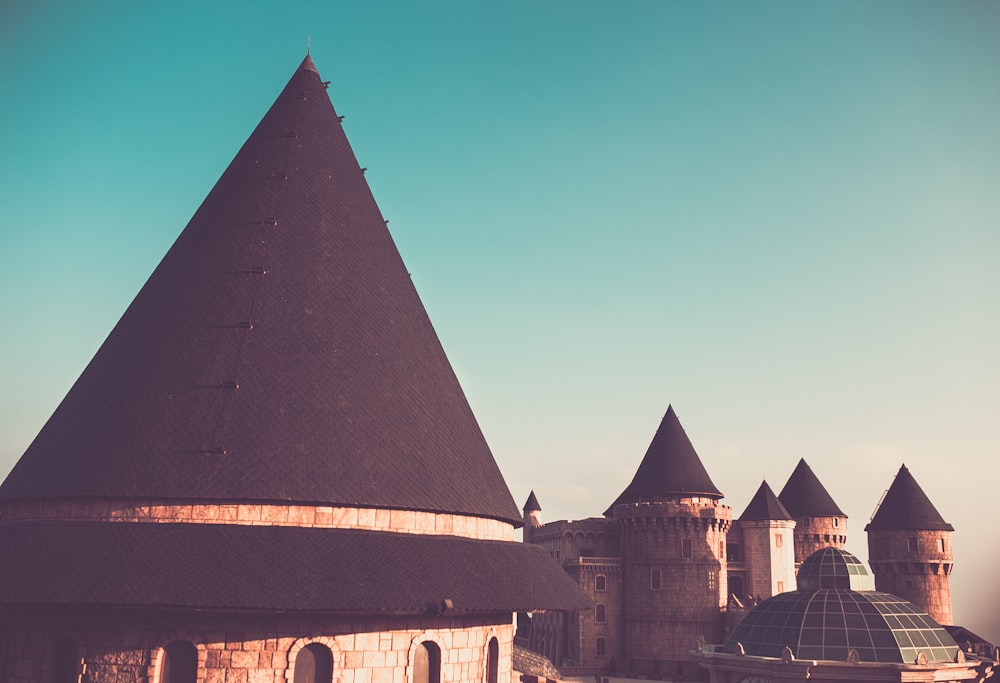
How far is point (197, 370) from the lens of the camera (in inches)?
541

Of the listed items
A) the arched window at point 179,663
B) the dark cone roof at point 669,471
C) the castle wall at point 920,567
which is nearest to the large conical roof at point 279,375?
the arched window at point 179,663

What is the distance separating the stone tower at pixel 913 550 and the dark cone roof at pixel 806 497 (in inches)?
188

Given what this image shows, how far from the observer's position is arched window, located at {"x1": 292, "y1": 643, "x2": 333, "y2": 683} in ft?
39.2

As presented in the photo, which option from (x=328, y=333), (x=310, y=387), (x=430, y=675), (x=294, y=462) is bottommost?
(x=430, y=675)

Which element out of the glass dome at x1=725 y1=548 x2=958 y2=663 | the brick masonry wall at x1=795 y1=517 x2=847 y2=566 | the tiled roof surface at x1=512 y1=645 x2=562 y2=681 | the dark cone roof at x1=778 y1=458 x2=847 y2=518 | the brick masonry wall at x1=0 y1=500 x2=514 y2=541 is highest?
the dark cone roof at x1=778 y1=458 x2=847 y2=518

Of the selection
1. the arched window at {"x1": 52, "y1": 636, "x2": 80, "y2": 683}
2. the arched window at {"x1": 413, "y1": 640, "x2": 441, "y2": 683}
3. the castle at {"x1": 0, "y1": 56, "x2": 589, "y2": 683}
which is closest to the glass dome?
the castle at {"x1": 0, "y1": 56, "x2": 589, "y2": 683}

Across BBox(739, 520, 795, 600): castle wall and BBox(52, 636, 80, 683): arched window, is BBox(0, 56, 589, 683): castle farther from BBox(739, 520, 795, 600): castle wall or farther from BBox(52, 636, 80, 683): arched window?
BBox(739, 520, 795, 600): castle wall

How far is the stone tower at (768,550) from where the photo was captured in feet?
207

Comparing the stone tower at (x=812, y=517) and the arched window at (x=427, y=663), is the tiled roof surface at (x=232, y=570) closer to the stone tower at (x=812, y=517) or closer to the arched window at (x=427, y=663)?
the arched window at (x=427, y=663)

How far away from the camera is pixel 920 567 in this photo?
6141 centimetres

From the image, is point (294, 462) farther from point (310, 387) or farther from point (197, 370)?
point (197, 370)

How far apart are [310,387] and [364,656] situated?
419 centimetres

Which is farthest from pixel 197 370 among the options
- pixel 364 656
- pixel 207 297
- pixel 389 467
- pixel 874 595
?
pixel 874 595

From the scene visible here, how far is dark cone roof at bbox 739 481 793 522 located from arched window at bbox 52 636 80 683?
5824 centimetres
